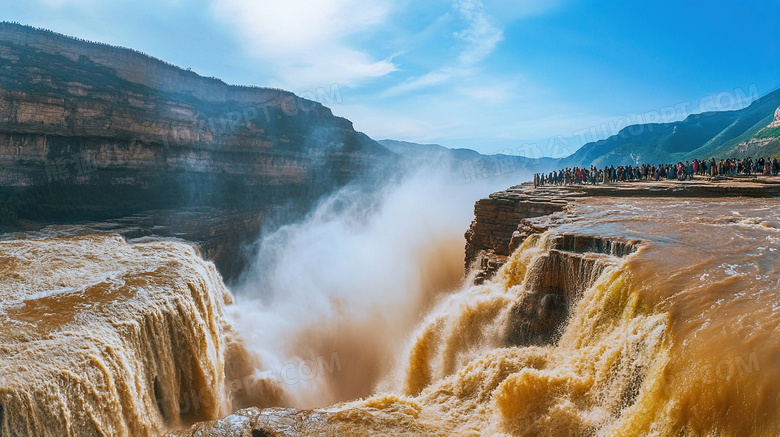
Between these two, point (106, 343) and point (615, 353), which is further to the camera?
point (106, 343)

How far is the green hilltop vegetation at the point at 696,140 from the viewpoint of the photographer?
43.3m

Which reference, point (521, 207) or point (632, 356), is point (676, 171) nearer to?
point (521, 207)

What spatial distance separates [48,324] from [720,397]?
10.1 meters

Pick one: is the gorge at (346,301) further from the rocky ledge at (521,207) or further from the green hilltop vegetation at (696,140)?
the green hilltop vegetation at (696,140)

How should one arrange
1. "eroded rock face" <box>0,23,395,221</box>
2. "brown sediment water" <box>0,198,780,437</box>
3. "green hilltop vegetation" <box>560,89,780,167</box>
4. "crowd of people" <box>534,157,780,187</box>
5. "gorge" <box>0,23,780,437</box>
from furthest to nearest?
"green hilltop vegetation" <box>560,89,780,167</box> < "eroded rock face" <box>0,23,395,221</box> < "crowd of people" <box>534,157,780,187</box> < "gorge" <box>0,23,780,437</box> < "brown sediment water" <box>0,198,780,437</box>

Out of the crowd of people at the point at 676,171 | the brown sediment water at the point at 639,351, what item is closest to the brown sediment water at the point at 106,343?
the brown sediment water at the point at 639,351

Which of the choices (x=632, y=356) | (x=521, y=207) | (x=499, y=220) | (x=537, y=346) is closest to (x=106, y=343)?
(x=537, y=346)

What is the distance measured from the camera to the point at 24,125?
2434 centimetres

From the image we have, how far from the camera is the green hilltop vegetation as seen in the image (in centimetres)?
4327

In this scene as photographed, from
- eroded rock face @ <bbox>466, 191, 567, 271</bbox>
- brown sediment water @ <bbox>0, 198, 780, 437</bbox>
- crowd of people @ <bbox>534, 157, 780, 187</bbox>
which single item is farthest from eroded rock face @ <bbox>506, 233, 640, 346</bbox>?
crowd of people @ <bbox>534, 157, 780, 187</bbox>

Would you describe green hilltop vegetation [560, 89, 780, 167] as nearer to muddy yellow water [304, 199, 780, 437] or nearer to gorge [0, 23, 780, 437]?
gorge [0, 23, 780, 437]

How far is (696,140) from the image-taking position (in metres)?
78.4

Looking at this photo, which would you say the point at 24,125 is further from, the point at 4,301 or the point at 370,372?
the point at 370,372

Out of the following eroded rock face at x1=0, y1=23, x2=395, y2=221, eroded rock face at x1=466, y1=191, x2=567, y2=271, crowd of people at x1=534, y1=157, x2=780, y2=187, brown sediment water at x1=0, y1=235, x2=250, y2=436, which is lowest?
brown sediment water at x1=0, y1=235, x2=250, y2=436
